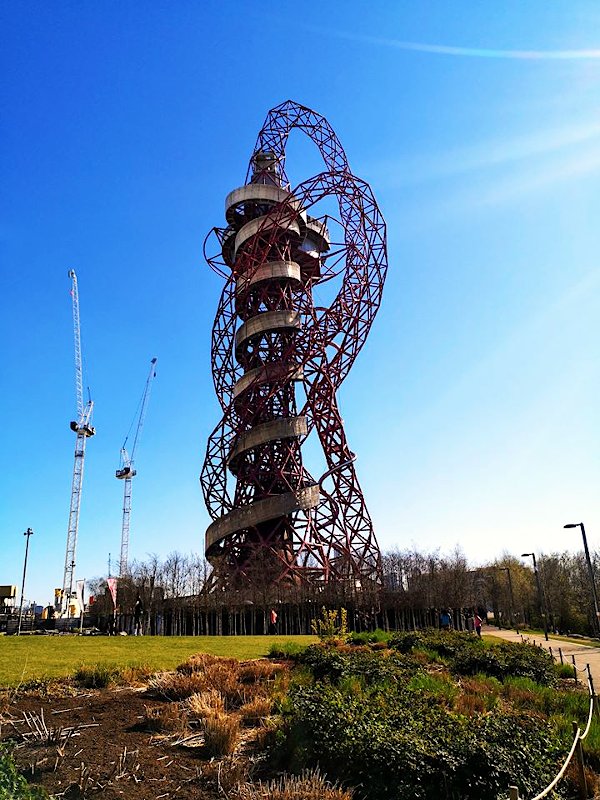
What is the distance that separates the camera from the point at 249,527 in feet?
139

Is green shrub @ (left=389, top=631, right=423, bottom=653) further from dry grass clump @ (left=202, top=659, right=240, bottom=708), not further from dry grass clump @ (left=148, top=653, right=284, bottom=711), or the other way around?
dry grass clump @ (left=202, top=659, right=240, bottom=708)

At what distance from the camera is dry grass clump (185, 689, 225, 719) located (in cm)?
828

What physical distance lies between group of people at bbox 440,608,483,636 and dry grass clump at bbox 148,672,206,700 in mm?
16805

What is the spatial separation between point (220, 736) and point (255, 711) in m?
1.65

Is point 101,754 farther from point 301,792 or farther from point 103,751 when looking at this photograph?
point 301,792

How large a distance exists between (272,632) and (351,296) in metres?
22.5

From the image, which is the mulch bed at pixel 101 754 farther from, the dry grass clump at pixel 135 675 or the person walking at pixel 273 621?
the person walking at pixel 273 621

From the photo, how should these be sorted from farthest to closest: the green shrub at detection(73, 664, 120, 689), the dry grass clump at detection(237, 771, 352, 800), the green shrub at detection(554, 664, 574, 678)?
the green shrub at detection(554, 664, 574, 678) → the green shrub at detection(73, 664, 120, 689) → the dry grass clump at detection(237, 771, 352, 800)

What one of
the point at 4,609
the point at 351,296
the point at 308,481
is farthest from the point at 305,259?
the point at 4,609

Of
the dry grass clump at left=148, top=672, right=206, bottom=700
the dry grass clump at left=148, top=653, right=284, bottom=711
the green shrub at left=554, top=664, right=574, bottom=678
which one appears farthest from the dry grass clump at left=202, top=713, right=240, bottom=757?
the green shrub at left=554, top=664, right=574, bottom=678

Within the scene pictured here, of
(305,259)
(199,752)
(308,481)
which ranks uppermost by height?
(305,259)

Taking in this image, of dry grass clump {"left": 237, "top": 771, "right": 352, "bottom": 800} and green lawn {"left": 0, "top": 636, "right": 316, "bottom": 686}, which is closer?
dry grass clump {"left": 237, "top": 771, "right": 352, "bottom": 800}

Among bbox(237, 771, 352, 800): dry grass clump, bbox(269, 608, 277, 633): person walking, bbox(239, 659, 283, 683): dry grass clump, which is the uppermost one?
bbox(269, 608, 277, 633): person walking

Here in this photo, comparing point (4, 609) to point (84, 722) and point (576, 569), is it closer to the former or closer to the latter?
point (84, 722)
